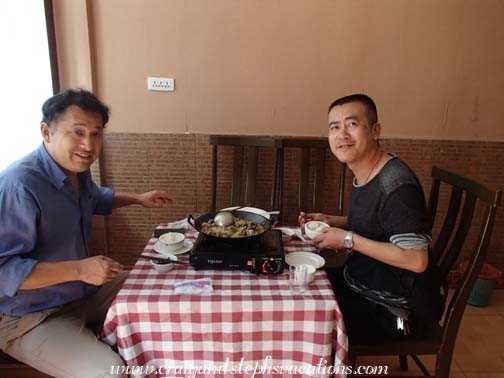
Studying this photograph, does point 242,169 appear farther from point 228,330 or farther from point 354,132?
point 228,330

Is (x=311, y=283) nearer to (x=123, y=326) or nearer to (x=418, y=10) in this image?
(x=123, y=326)

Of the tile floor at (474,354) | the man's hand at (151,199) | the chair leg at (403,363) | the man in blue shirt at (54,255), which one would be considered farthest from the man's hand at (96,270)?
the chair leg at (403,363)

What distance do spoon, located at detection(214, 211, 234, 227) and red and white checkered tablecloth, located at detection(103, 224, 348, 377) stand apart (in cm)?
31

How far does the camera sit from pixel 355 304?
4.80 feet

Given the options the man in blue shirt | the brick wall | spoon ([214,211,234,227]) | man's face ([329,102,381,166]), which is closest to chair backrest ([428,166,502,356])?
man's face ([329,102,381,166])

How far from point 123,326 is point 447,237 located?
139cm

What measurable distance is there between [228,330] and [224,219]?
18.3 inches

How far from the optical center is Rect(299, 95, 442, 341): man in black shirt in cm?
120

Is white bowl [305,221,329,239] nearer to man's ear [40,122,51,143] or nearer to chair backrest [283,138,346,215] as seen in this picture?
chair backrest [283,138,346,215]

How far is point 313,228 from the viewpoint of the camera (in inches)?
56.7

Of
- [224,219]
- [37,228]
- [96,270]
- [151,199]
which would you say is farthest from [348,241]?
[37,228]

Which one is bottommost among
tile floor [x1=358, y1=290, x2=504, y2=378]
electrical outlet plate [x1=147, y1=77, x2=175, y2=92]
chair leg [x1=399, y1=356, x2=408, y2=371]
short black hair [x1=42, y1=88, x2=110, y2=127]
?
tile floor [x1=358, y1=290, x2=504, y2=378]

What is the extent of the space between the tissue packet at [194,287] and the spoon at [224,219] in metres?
0.30

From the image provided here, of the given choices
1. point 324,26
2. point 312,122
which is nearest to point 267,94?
point 312,122
